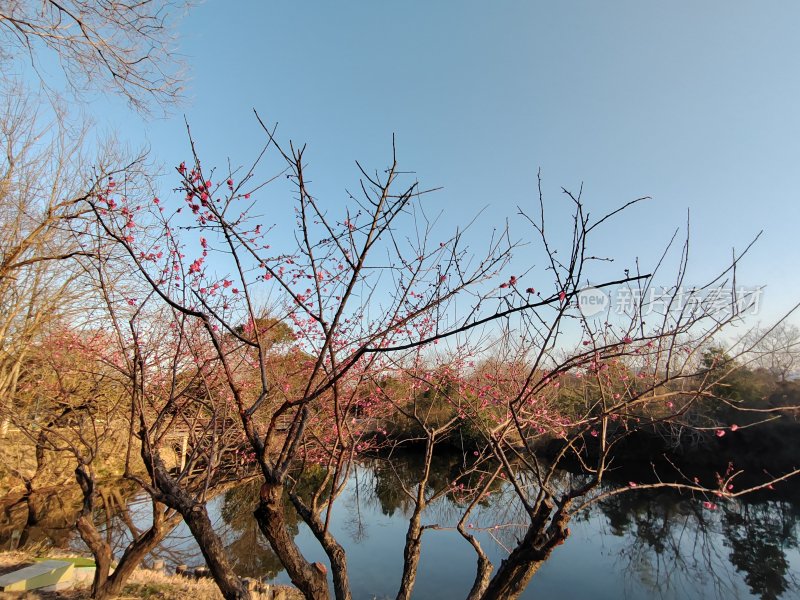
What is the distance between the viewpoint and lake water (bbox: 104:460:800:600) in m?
5.60

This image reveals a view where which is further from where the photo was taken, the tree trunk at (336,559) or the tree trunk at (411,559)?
the tree trunk at (411,559)

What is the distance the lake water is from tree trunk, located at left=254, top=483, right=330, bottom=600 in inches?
132

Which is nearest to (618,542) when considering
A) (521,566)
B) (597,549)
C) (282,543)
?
(597,549)

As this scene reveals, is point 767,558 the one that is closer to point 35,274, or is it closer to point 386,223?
point 386,223

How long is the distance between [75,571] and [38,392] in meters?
4.56

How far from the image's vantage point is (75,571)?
3.99 m

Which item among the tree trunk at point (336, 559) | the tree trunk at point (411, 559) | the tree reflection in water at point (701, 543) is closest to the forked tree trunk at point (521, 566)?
the tree trunk at point (411, 559)

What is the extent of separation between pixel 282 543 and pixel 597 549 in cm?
679

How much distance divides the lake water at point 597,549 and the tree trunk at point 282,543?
11.0 feet

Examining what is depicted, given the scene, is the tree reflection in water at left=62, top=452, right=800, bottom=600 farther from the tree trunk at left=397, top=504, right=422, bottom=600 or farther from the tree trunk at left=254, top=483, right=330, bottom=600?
the tree trunk at left=254, top=483, right=330, bottom=600

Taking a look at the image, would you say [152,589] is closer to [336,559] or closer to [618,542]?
[336,559]

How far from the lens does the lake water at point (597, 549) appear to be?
18.4 feet

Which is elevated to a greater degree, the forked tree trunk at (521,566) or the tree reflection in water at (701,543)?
the forked tree trunk at (521,566)

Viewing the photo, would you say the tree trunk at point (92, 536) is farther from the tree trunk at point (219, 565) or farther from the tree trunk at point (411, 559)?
the tree trunk at point (411, 559)
